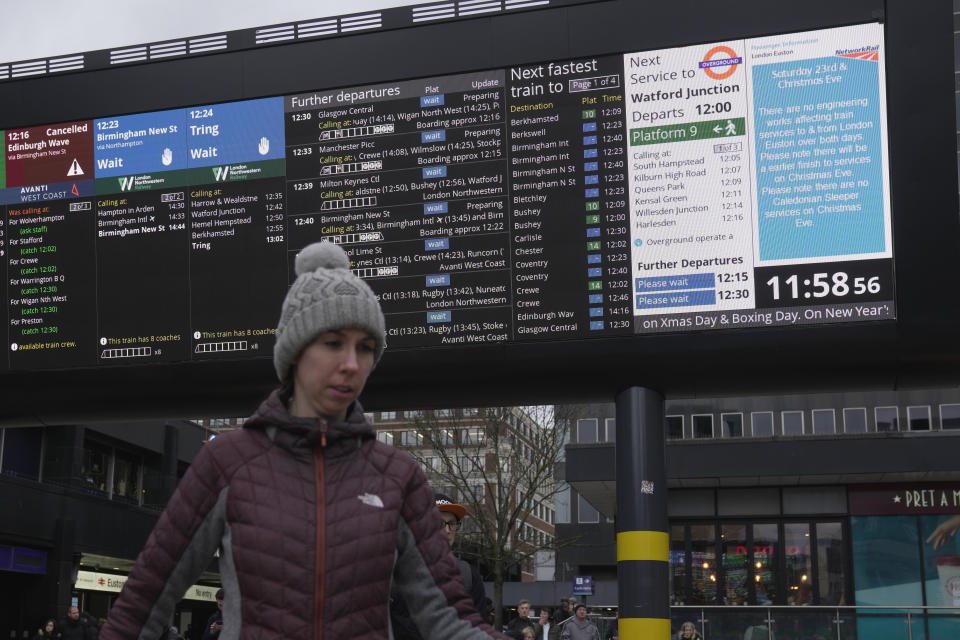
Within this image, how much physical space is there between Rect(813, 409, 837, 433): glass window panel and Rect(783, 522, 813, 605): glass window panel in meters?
5.61

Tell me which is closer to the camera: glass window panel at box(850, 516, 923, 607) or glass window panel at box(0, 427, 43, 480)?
glass window panel at box(850, 516, 923, 607)

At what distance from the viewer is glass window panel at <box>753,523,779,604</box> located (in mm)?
23672

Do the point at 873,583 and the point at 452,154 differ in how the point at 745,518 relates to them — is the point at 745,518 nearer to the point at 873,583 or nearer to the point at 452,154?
the point at 873,583

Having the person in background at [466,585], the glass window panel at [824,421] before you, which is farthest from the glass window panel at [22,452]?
the person in background at [466,585]

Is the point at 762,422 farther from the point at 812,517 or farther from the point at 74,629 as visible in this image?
the point at 74,629

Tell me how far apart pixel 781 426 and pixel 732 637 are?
42.9 ft

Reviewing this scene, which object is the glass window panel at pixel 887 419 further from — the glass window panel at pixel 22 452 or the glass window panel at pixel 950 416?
the glass window panel at pixel 22 452

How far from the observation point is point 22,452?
31500 mm

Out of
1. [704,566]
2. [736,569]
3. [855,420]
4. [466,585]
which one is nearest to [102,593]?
[704,566]

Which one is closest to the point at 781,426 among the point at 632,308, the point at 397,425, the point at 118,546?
the point at 118,546

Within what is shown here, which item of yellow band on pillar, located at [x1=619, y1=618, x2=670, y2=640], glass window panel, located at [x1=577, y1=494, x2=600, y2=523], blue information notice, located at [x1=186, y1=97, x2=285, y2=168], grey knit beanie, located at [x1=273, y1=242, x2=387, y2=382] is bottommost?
yellow band on pillar, located at [x1=619, y1=618, x2=670, y2=640]

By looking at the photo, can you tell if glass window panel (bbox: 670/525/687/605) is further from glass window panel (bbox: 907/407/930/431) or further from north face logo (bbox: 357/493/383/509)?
north face logo (bbox: 357/493/383/509)

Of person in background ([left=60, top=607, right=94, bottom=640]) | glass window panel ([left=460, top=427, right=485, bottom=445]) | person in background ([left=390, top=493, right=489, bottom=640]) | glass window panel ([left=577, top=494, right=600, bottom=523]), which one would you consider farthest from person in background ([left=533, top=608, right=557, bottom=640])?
glass window panel ([left=577, top=494, right=600, bottom=523])

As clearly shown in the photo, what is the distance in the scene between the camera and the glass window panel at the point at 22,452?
30.7m
